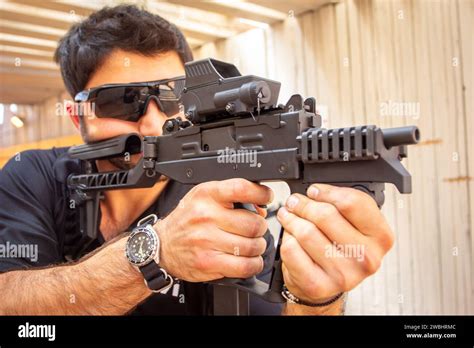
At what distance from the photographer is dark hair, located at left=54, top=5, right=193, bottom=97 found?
1.03m

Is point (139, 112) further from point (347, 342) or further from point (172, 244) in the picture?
point (347, 342)

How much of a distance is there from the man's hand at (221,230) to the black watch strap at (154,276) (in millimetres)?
57

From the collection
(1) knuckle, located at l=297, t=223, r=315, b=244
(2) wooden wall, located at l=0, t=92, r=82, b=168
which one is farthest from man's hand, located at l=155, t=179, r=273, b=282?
(2) wooden wall, located at l=0, t=92, r=82, b=168

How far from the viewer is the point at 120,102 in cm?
95

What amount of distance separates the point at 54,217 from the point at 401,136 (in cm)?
87

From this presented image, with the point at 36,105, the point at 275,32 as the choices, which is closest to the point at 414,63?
the point at 275,32

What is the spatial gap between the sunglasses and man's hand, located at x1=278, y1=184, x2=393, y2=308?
53 centimetres

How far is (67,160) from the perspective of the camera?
107 cm

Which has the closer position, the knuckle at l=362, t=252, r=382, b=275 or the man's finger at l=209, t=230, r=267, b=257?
the knuckle at l=362, t=252, r=382, b=275

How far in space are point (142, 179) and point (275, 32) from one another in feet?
2.94

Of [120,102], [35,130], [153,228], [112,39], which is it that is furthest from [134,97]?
[35,130]

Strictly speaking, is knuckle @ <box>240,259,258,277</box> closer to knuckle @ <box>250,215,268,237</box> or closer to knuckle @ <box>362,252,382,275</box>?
A: knuckle @ <box>250,215,268,237</box>

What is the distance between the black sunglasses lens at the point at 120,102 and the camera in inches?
37.1

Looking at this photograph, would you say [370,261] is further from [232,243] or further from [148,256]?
[148,256]
